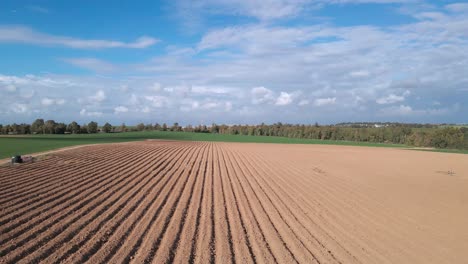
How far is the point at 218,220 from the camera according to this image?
371 inches

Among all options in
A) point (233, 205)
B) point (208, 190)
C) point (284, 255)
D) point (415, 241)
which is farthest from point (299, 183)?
point (284, 255)

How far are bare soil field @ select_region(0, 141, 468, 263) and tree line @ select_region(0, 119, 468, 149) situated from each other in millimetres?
57215

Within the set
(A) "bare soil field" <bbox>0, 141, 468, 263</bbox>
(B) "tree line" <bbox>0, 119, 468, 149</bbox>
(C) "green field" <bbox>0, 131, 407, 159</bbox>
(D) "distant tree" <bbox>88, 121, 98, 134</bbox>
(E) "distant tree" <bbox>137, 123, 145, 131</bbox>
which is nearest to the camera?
(A) "bare soil field" <bbox>0, 141, 468, 263</bbox>

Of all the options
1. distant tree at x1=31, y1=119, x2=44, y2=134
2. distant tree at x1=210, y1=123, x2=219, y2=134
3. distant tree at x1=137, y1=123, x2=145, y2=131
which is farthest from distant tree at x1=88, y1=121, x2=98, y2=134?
distant tree at x1=210, y1=123, x2=219, y2=134

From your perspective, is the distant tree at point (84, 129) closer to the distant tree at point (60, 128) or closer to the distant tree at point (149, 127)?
the distant tree at point (60, 128)

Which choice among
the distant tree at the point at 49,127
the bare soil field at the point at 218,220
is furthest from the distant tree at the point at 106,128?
the bare soil field at the point at 218,220

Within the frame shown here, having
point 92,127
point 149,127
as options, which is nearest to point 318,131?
point 149,127

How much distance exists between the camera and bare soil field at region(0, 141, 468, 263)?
275 inches

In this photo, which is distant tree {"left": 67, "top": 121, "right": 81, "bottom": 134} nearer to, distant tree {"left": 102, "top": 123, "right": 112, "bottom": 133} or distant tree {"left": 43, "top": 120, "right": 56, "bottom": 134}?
distant tree {"left": 43, "top": 120, "right": 56, "bottom": 134}

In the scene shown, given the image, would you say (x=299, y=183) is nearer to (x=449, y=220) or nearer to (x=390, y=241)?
(x=449, y=220)

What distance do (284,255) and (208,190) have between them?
7.22 m

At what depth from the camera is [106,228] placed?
831 cm

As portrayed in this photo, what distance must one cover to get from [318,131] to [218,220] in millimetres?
84296

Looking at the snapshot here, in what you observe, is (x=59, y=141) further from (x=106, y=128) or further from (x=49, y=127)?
(x=106, y=128)
